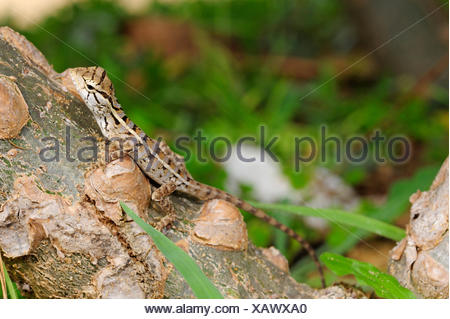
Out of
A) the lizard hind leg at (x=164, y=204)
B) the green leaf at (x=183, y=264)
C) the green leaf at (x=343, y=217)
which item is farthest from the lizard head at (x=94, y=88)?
the green leaf at (x=343, y=217)

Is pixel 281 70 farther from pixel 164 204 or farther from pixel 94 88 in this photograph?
pixel 164 204

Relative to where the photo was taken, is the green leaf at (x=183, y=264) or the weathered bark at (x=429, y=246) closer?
the green leaf at (x=183, y=264)

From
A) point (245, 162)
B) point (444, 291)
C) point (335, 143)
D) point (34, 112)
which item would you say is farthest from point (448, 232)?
point (335, 143)

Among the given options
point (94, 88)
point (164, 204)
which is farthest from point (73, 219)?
point (94, 88)

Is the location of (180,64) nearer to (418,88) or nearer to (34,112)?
(418,88)

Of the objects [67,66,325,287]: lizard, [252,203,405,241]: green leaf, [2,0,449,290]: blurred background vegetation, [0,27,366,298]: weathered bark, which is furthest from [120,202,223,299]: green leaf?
[2,0,449,290]: blurred background vegetation

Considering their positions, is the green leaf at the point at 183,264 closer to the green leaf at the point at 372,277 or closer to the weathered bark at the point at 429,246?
the green leaf at the point at 372,277

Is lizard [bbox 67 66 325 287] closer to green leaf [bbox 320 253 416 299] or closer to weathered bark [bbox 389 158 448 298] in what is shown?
green leaf [bbox 320 253 416 299]
